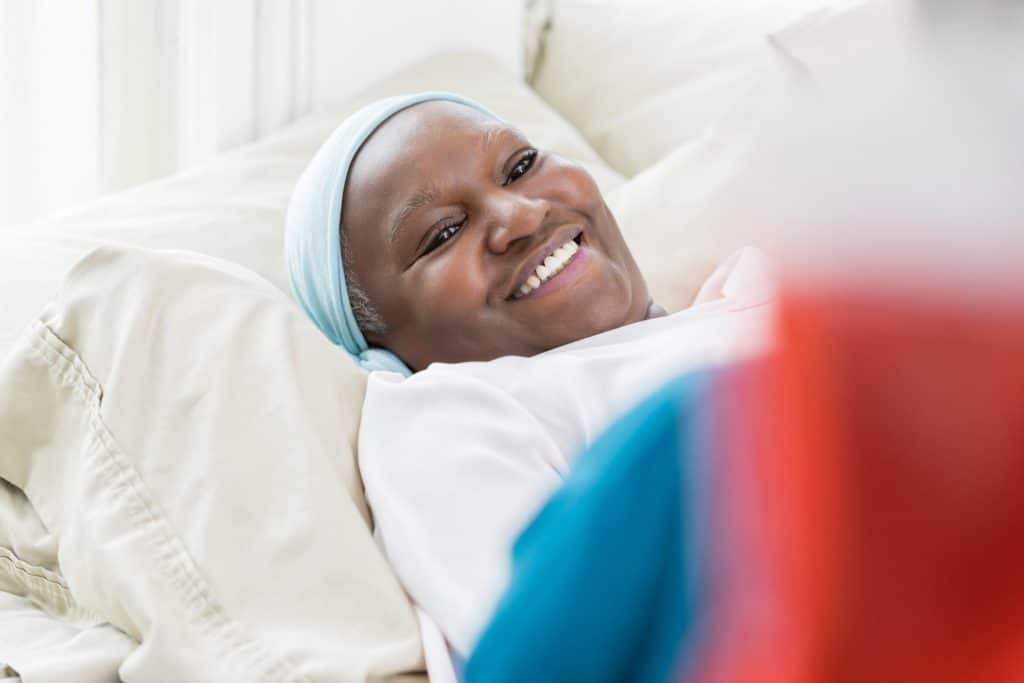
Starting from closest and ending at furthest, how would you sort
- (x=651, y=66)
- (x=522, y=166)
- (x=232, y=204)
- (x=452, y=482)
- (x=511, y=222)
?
(x=452, y=482) → (x=511, y=222) → (x=522, y=166) → (x=232, y=204) → (x=651, y=66)

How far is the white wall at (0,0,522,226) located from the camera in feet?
6.95

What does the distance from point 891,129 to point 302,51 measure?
1.69 meters

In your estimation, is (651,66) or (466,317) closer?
(466,317)

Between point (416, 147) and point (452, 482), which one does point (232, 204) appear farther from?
point (452, 482)

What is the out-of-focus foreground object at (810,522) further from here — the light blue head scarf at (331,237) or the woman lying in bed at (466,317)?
the light blue head scarf at (331,237)

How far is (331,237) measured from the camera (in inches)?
58.0

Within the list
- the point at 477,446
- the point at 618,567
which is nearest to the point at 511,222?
the point at 477,446

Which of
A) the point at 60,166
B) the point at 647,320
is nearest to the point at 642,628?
the point at 647,320

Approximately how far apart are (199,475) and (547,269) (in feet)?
1.42

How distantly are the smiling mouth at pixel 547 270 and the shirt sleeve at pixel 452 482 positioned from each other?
0.18m

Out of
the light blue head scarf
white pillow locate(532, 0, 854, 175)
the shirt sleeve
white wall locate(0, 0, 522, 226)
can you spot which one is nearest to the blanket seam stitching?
the shirt sleeve

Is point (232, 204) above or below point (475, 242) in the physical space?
below

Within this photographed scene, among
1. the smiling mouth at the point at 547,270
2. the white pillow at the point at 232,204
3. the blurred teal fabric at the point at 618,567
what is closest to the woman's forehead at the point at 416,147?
the smiling mouth at the point at 547,270

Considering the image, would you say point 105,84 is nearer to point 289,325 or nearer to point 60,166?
point 60,166
